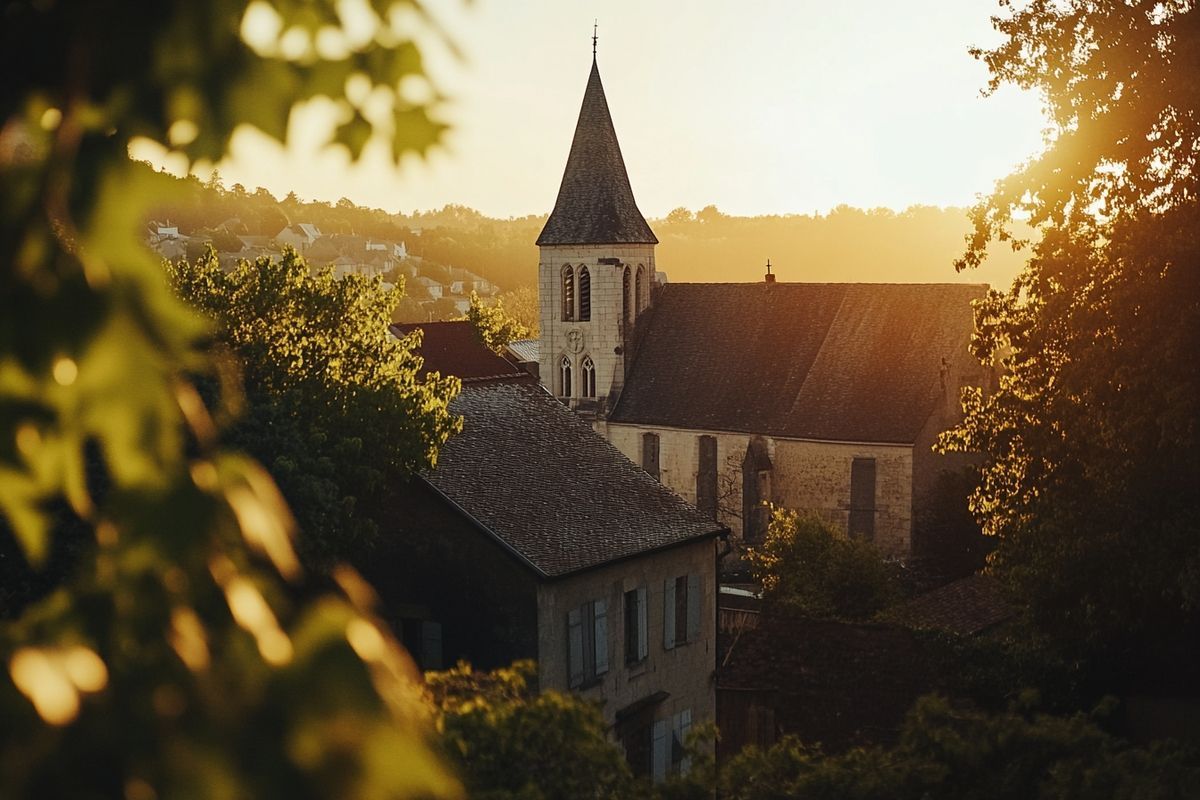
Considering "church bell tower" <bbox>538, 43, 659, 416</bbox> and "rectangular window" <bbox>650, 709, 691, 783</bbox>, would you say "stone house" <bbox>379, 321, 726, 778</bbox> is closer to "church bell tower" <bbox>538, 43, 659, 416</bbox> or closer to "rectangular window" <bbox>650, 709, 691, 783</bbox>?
"rectangular window" <bbox>650, 709, 691, 783</bbox>

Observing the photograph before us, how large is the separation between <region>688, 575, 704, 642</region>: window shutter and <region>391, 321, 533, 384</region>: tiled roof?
57.4 feet

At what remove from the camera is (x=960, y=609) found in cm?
3278

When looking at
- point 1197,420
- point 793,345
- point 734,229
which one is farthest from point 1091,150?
point 734,229

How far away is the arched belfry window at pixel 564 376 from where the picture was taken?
58.0m

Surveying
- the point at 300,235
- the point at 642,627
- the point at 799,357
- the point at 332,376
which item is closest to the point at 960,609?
the point at 642,627

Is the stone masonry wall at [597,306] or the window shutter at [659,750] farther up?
the stone masonry wall at [597,306]

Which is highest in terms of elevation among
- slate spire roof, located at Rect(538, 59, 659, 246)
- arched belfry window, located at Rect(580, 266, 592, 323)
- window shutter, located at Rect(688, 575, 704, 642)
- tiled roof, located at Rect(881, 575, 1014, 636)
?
slate spire roof, located at Rect(538, 59, 659, 246)

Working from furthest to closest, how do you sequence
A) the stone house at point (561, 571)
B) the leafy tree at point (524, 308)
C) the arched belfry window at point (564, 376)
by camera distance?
the leafy tree at point (524, 308) → the arched belfry window at point (564, 376) → the stone house at point (561, 571)

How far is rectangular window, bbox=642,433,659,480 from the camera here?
55219mm

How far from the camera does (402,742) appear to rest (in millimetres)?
1828

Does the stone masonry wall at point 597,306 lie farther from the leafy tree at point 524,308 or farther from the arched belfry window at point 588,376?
the leafy tree at point 524,308

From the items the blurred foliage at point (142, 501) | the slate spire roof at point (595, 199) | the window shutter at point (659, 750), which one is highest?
the slate spire roof at point (595, 199)

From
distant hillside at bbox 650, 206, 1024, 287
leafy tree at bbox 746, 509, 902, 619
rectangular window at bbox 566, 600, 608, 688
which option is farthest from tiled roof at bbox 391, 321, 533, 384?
distant hillside at bbox 650, 206, 1024, 287

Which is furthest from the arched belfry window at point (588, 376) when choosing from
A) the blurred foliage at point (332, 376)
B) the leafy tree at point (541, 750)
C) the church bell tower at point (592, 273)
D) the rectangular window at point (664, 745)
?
the leafy tree at point (541, 750)
